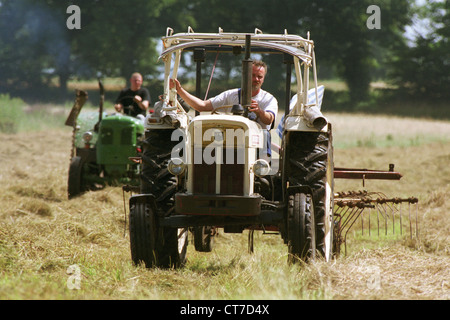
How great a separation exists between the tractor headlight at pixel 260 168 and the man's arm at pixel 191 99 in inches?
40.7

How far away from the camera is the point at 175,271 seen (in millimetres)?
6215

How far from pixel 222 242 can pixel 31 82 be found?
24.9 m

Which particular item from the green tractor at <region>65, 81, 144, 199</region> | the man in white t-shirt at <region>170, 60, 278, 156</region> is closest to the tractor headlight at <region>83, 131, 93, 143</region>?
the green tractor at <region>65, 81, 144, 199</region>

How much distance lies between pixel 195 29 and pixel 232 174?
1427 inches

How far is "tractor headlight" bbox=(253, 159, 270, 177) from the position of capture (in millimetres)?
5984

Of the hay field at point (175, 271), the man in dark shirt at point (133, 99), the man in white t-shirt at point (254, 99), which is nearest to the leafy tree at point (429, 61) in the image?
the hay field at point (175, 271)

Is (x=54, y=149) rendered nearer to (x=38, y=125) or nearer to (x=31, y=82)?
(x=38, y=125)

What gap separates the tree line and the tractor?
2624 cm

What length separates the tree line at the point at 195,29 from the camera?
32.4 m

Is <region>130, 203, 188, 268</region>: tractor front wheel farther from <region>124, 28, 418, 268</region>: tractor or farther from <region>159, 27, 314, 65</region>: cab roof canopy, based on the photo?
<region>159, 27, 314, 65</region>: cab roof canopy

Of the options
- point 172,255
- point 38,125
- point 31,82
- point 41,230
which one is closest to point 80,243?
point 41,230

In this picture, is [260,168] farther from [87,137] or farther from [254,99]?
[87,137]

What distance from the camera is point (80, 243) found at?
25.3 feet

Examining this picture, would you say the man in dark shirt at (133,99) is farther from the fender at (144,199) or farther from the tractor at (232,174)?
the fender at (144,199)
